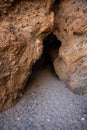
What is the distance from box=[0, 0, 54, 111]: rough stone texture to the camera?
2.16 m

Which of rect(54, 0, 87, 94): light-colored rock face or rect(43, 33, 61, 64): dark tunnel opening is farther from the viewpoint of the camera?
rect(43, 33, 61, 64): dark tunnel opening

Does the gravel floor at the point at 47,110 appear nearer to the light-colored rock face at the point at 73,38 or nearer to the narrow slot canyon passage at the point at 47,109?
the narrow slot canyon passage at the point at 47,109

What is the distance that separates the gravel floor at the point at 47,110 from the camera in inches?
85.0

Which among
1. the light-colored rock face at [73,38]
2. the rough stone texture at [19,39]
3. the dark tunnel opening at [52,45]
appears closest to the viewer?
the rough stone texture at [19,39]

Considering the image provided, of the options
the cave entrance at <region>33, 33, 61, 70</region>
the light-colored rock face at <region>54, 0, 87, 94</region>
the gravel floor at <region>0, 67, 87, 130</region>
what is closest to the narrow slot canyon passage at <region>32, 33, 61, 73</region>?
the cave entrance at <region>33, 33, 61, 70</region>

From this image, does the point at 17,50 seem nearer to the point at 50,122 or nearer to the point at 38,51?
the point at 38,51

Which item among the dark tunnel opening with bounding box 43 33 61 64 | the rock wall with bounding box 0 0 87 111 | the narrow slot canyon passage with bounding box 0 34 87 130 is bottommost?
the narrow slot canyon passage with bounding box 0 34 87 130

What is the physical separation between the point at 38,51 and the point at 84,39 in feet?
2.19

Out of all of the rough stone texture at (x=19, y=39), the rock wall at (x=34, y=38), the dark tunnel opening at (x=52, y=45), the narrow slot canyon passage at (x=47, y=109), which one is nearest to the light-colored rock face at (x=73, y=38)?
the rock wall at (x=34, y=38)

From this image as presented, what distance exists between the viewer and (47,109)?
2404 millimetres

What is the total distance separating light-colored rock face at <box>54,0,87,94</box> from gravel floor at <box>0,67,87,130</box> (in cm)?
20

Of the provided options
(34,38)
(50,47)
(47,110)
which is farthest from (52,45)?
(47,110)

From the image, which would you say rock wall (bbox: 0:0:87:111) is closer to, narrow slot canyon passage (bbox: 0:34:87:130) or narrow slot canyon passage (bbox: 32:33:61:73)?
narrow slot canyon passage (bbox: 0:34:87:130)

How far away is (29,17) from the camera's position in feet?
7.45
